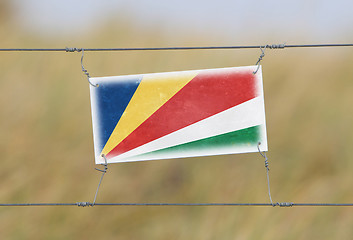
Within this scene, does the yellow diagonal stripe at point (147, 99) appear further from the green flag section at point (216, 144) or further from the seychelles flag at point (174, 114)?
the green flag section at point (216, 144)

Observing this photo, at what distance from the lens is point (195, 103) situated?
80.4 inches

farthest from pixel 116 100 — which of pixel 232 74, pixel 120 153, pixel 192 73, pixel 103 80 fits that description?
pixel 232 74

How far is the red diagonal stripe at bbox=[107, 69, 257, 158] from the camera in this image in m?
2.03

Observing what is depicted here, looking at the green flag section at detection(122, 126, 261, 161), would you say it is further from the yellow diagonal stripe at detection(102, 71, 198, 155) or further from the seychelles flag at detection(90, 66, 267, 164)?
the yellow diagonal stripe at detection(102, 71, 198, 155)

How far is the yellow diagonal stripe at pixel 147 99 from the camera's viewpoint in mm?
2033

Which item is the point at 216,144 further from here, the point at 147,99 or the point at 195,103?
the point at 147,99

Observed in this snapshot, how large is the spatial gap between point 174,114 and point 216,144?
10.1 inches

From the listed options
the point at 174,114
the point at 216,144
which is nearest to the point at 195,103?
the point at 174,114

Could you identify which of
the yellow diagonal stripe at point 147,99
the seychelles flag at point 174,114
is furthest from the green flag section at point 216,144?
the yellow diagonal stripe at point 147,99

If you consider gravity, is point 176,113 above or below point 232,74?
below

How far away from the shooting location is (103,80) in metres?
2.05

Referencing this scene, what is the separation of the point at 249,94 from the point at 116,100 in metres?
0.66

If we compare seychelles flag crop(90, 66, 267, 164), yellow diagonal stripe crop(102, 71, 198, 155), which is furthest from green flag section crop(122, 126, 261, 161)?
yellow diagonal stripe crop(102, 71, 198, 155)

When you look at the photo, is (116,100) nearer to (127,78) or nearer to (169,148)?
(127,78)
